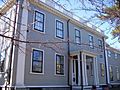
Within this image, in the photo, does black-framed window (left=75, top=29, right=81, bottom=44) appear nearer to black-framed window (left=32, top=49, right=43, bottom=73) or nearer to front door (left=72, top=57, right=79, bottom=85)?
front door (left=72, top=57, right=79, bottom=85)

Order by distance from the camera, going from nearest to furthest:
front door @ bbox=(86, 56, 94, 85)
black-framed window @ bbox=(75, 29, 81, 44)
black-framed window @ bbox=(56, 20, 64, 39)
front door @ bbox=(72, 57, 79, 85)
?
1. black-framed window @ bbox=(56, 20, 64, 39)
2. front door @ bbox=(72, 57, 79, 85)
3. black-framed window @ bbox=(75, 29, 81, 44)
4. front door @ bbox=(86, 56, 94, 85)

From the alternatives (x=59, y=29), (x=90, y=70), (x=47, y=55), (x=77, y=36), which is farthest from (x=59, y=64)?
(x=90, y=70)

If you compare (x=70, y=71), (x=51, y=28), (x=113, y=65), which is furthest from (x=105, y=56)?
(x=51, y=28)

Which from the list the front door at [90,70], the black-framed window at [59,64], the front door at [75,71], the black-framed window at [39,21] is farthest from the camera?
the front door at [90,70]

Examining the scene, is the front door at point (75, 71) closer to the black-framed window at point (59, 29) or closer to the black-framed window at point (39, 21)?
the black-framed window at point (59, 29)

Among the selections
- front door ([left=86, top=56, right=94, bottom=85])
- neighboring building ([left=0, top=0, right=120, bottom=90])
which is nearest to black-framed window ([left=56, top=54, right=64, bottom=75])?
neighboring building ([left=0, top=0, right=120, bottom=90])

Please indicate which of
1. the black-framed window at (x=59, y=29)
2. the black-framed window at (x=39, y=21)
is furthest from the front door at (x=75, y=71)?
the black-framed window at (x=39, y=21)

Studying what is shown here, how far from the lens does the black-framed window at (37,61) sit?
13.7 metres

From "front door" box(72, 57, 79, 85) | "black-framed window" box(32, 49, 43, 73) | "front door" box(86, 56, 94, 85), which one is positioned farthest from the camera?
"front door" box(86, 56, 94, 85)

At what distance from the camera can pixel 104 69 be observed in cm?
2386

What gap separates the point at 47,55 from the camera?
49.3 ft

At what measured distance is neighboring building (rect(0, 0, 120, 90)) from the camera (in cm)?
1266

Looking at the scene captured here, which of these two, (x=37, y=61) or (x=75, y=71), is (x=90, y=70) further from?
(x=37, y=61)

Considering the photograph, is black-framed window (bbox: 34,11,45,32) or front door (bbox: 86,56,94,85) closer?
black-framed window (bbox: 34,11,45,32)
